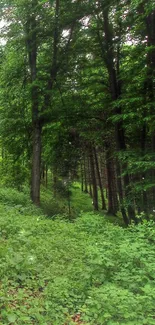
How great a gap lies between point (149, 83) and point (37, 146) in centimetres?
567

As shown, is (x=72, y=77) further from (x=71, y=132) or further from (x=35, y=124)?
(x=71, y=132)

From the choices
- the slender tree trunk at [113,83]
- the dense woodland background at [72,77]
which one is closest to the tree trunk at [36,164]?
the dense woodland background at [72,77]

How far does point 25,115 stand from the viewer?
44.8ft

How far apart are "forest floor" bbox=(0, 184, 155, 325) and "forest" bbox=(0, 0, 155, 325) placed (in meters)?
0.02

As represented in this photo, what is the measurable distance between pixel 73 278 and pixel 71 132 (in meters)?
12.5

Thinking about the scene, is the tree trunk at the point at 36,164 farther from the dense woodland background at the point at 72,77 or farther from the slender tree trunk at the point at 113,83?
the slender tree trunk at the point at 113,83

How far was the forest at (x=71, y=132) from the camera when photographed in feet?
15.3

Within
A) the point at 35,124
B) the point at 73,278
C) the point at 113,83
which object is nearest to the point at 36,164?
the point at 35,124

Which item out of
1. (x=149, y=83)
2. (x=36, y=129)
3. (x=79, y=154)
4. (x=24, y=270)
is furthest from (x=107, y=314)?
(x=79, y=154)

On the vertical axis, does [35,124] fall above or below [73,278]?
above

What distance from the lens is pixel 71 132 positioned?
54.8ft

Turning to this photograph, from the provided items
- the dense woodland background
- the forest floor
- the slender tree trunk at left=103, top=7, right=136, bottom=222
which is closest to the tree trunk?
the dense woodland background

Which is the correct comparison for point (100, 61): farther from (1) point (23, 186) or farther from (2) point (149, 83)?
(1) point (23, 186)

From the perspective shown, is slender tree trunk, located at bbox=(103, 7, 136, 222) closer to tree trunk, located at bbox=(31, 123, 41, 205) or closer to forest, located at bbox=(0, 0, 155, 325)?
forest, located at bbox=(0, 0, 155, 325)
